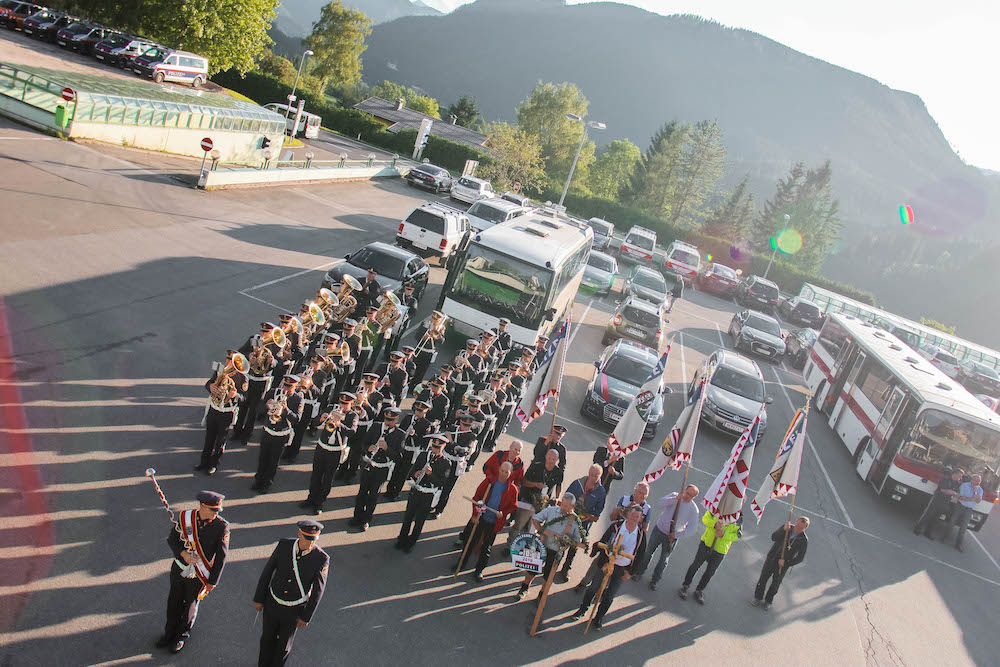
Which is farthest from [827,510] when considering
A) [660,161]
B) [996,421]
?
[660,161]

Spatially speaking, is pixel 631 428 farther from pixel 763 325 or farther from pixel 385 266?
pixel 763 325

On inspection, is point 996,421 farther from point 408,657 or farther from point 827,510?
point 408,657

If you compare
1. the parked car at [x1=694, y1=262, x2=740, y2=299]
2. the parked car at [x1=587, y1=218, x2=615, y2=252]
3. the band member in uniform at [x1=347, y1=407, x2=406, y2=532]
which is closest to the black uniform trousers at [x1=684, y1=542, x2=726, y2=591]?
the band member in uniform at [x1=347, y1=407, x2=406, y2=532]

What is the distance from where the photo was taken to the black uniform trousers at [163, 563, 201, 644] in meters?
6.06

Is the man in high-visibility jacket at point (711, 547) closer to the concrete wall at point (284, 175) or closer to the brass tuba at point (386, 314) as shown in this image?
the brass tuba at point (386, 314)

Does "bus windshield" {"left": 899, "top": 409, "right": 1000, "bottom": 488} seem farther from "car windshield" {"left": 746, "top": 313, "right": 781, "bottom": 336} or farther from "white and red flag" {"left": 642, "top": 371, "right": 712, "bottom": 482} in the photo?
"car windshield" {"left": 746, "top": 313, "right": 781, "bottom": 336}

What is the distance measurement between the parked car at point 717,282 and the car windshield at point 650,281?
13.2 metres

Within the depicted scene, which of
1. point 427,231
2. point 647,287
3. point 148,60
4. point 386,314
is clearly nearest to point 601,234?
point 647,287

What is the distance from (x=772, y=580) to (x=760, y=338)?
18505 millimetres

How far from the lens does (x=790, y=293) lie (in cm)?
5809

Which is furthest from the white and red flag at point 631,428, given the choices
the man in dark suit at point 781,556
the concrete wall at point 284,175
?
the concrete wall at point 284,175

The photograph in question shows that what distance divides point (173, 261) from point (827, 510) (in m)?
16.0

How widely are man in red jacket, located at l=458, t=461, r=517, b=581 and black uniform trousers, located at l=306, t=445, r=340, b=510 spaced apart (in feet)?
6.13

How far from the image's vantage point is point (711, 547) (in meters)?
9.94
